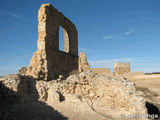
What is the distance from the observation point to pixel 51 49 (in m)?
9.34

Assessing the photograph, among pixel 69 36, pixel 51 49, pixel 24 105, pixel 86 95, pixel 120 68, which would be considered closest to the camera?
pixel 24 105

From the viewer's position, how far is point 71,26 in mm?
12094

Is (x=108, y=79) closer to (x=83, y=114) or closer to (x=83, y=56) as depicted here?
(x=83, y=114)

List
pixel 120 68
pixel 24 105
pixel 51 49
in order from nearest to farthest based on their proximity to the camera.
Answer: pixel 24 105 < pixel 51 49 < pixel 120 68

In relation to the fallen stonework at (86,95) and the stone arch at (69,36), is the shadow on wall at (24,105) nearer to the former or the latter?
the fallen stonework at (86,95)

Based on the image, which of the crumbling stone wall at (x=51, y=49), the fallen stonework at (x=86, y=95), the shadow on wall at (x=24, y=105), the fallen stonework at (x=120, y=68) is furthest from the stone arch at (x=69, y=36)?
the fallen stonework at (x=120, y=68)

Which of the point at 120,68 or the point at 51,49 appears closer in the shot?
the point at 51,49

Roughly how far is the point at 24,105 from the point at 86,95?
9.25 feet

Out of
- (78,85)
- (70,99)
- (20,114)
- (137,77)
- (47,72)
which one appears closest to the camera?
(20,114)

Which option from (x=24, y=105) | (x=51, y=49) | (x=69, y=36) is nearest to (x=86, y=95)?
(x=24, y=105)

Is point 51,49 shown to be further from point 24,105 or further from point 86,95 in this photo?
point 24,105

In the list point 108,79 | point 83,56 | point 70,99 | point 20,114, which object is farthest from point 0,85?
point 83,56

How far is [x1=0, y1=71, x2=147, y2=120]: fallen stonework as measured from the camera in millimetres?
5637

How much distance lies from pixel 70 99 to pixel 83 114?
146 centimetres
